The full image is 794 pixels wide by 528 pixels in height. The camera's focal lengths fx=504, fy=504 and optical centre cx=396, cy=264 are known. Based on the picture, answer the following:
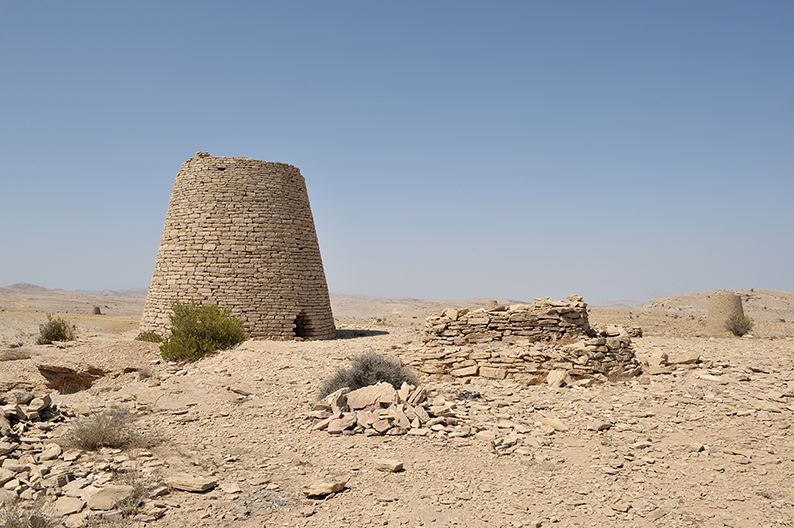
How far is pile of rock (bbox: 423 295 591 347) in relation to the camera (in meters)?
9.88

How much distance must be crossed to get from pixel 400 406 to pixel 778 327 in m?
23.4

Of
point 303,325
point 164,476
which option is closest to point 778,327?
point 303,325

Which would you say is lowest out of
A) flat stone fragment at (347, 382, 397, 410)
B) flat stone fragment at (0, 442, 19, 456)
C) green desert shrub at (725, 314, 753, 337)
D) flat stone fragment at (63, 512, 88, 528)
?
flat stone fragment at (63, 512, 88, 528)

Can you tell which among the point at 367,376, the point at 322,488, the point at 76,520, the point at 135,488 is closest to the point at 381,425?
the point at 367,376

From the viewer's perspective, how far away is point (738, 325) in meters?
18.5

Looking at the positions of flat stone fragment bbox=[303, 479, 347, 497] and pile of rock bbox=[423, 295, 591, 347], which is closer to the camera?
flat stone fragment bbox=[303, 479, 347, 497]

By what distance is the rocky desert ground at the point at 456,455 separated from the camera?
4496mm

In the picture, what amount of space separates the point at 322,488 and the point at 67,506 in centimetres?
219

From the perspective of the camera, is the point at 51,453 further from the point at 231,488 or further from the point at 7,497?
the point at 231,488

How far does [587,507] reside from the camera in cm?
461

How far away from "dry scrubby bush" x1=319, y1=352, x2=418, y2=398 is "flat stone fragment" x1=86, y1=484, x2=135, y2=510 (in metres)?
3.72

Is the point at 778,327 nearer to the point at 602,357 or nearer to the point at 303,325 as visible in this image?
the point at 602,357

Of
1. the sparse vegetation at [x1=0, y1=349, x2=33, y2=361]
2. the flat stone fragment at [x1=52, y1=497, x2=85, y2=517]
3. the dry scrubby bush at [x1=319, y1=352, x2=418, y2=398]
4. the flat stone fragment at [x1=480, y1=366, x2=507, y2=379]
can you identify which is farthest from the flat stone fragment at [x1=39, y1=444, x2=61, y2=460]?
the sparse vegetation at [x1=0, y1=349, x2=33, y2=361]

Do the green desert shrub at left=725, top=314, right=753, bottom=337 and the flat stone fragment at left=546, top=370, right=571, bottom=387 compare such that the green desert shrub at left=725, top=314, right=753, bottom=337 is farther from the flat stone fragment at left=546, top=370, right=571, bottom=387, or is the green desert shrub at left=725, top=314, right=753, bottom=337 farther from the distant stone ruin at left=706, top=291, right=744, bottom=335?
the flat stone fragment at left=546, top=370, right=571, bottom=387
